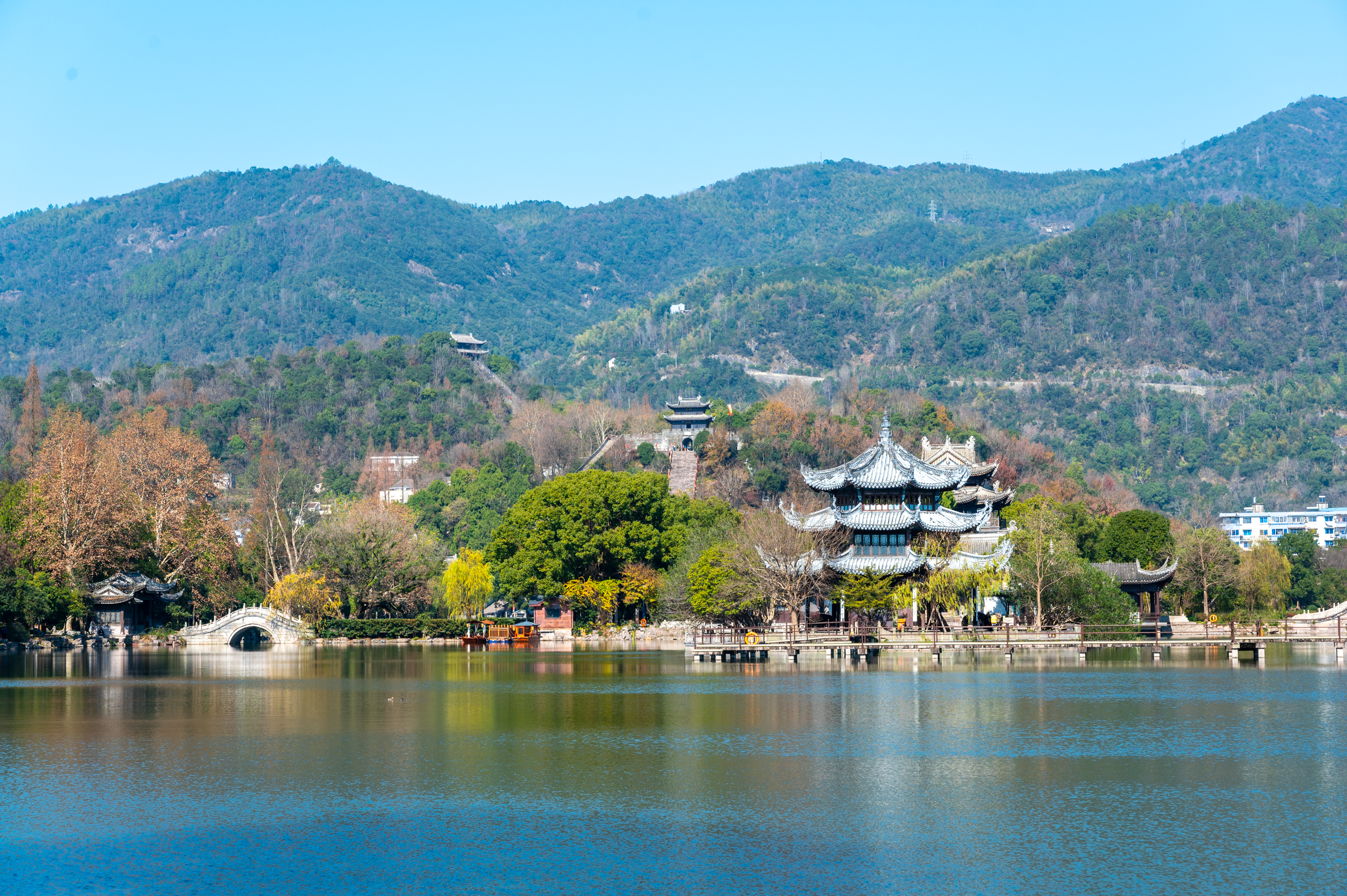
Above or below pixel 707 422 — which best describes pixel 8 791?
below

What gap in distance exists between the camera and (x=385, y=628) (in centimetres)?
7088

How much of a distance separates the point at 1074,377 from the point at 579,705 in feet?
485

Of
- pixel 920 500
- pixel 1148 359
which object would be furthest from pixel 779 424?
pixel 1148 359

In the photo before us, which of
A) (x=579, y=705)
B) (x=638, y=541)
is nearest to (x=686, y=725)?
(x=579, y=705)

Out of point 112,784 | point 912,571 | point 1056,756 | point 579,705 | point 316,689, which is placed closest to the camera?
point 112,784

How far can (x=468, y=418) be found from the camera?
13725cm

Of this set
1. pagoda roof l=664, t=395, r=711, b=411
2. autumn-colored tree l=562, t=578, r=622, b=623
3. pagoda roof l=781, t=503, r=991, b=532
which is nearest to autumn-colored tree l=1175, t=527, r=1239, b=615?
pagoda roof l=781, t=503, r=991, b=532

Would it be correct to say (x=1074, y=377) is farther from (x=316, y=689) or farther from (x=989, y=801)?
(x=989, y=801)

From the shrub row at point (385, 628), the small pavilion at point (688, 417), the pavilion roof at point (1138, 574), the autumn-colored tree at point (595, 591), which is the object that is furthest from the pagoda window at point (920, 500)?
the small pavilion at point (688, 417)

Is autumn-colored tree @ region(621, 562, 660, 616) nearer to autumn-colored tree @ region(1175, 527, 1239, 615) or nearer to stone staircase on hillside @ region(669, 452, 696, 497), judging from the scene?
autumn-colored tree @ region(1175, 527, 1239, 615)

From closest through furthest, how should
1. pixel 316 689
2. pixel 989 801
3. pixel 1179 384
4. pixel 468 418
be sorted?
pixel 989 801, pixel 316 689, pixel 468 418, pixel 1179 384

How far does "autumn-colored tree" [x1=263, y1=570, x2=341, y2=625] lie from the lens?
70.5 metres

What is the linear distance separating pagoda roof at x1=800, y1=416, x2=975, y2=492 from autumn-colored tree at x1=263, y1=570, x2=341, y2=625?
83.3 feet

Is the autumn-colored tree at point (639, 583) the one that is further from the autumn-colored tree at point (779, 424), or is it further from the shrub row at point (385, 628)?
the autumn-colored tree at point (779, 424)
